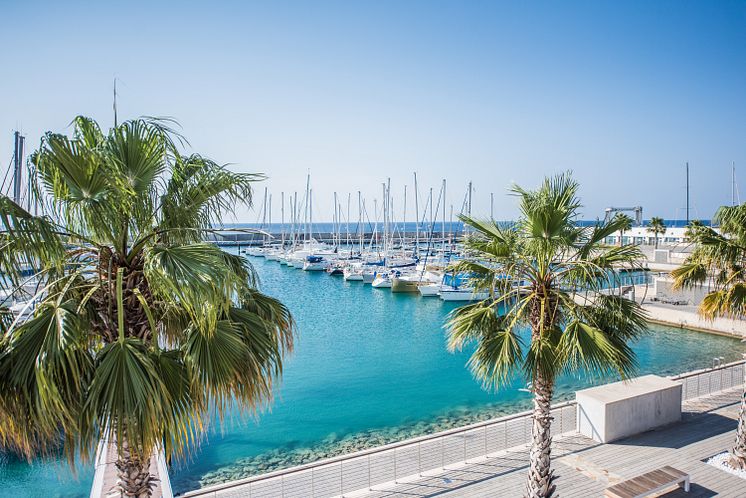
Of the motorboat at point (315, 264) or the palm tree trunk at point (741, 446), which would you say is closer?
the palm tree trunk at point (741, 446)

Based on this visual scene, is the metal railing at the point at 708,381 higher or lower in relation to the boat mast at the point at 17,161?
lower

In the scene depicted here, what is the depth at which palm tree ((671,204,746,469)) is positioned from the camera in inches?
323

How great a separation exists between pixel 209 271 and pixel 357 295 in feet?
133

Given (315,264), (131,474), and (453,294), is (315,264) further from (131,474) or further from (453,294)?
(131,474)

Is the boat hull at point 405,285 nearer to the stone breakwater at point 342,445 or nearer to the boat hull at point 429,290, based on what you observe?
the boat hull at point 429,290

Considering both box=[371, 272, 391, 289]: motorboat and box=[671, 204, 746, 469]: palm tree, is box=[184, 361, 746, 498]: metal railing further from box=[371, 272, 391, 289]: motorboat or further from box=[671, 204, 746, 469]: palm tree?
box=[371, 272, 391, 289]: motorboat

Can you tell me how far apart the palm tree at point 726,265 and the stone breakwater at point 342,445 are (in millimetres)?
7906

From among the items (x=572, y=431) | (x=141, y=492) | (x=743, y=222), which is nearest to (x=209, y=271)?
(x=141, y=492)

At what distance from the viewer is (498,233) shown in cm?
679

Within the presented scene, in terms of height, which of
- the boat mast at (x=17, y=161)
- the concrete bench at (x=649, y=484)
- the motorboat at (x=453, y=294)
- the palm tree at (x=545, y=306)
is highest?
the boat mast at (x=17, y=161)

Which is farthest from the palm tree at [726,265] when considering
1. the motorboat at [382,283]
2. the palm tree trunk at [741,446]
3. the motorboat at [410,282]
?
the motorboat at [382,283]

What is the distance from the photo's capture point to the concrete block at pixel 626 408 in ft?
33.8

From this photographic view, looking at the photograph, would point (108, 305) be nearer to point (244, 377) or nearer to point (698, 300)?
point (244, 377)

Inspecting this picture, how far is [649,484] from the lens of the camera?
7863mm
